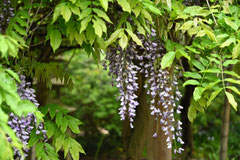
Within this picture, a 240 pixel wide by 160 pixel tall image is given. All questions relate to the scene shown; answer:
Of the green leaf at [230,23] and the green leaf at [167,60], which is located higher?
the green leaf at [230,23]

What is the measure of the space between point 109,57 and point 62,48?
5.60ft

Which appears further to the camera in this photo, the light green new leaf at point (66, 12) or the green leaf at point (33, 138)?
the green leaf at point (33, 138)

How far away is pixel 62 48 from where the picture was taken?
3.60m

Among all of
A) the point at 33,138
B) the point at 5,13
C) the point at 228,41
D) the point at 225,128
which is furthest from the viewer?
the point at 225,128

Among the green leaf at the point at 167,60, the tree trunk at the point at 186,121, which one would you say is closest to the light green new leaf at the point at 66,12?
the green leaf at the point at 167,60

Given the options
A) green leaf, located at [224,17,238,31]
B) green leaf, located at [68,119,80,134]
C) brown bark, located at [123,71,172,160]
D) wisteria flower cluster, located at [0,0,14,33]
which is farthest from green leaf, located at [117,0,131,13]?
wisteria flower cluster, located at [0,0,14,33]

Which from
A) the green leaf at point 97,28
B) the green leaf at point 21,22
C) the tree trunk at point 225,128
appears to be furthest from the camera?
the tree trunk at point 225,128

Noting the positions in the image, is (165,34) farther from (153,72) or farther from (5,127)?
(5,127)

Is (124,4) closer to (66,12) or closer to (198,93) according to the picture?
(66,12)

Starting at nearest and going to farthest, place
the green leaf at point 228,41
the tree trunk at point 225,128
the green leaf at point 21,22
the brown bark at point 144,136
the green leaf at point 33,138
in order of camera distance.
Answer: the green leaf at point 228,41 < the green leaf at point 21,22 < the green leaf at point 33,138 < the brown bark at point 144,136 < the tree trunk at point 225,128

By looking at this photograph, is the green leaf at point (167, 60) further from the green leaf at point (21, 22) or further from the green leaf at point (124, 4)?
the green leaf at point (21, 22)

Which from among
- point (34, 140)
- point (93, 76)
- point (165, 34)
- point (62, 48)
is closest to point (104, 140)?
point (93, 76)

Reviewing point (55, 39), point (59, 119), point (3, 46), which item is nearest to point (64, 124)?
point (59, 119)

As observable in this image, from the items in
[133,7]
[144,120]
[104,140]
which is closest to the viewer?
[133,7]
